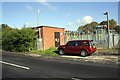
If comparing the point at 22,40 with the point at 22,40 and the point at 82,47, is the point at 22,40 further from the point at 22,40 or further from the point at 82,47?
the point at 82,47

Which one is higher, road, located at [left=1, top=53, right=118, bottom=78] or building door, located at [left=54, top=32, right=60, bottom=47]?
building door, located at [left=54, top=32, right=60, bottom=47]

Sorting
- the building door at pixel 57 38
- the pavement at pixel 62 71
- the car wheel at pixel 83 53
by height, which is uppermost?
the building door at pixel 57 38

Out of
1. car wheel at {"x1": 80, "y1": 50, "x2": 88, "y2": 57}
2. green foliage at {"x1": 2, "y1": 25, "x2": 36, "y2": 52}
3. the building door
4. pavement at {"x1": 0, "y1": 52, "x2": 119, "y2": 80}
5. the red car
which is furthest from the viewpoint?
the building door

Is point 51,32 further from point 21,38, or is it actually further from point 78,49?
point 78,49

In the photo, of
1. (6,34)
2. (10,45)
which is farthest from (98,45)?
(6,34)

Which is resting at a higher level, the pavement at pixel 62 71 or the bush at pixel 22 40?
the bush at pixel 22 40

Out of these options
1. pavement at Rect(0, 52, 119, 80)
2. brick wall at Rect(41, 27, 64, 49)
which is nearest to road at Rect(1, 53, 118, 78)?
pavement at Rect(0, 52, 119, 80)

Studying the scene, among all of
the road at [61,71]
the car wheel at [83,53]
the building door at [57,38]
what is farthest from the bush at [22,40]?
the road at [61,71]

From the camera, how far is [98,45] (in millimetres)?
16656

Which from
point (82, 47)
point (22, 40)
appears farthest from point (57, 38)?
point (82, 47)

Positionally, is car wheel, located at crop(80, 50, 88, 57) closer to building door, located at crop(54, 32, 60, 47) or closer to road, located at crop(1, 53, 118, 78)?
road, located at crop(1, 53, 118, 78)

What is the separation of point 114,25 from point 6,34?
→ 207 ft

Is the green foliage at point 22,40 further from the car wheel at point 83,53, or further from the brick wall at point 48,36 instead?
the car wheel at point 83,53

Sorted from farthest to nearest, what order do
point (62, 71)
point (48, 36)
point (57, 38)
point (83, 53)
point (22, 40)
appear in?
point (57, 38) → point (48, 36) → point (22, 40) → point (83, 53) → point (62, 71)
